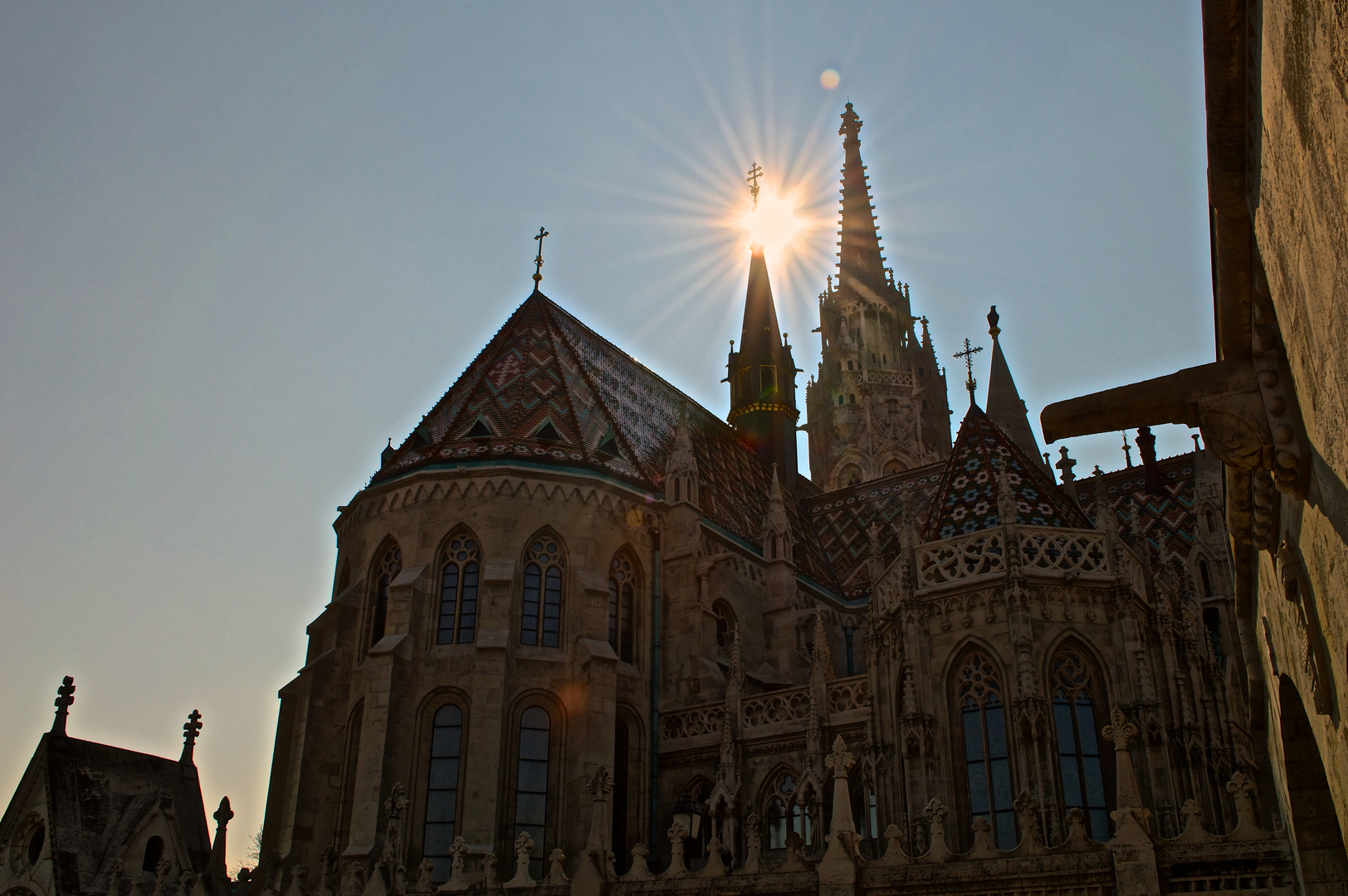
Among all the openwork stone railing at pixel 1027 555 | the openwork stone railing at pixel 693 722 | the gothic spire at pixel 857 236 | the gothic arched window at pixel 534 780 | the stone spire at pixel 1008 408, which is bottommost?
the gothic arched window at pixel 534 780

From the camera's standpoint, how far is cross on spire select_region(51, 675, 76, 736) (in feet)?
78.3

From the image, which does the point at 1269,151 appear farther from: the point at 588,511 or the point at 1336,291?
the point at 588,511

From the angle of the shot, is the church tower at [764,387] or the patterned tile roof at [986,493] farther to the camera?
the church tower at [764,387]

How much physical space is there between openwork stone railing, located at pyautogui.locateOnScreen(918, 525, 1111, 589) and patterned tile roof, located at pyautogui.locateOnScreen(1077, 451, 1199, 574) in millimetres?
9112

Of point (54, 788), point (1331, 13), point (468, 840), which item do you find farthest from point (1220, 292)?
point (54, 788)

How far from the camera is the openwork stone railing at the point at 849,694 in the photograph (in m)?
20.1

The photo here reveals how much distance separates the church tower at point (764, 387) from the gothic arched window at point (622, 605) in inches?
472

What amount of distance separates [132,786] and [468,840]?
903 centimetres

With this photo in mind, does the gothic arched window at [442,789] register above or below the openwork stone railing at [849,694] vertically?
below

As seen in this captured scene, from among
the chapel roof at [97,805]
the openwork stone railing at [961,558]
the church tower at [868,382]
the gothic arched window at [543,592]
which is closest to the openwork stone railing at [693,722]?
the gothic arched window at [543,592]

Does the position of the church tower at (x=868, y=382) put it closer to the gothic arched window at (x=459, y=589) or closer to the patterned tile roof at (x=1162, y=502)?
the patterned tile roof at (x=1162, y=502)

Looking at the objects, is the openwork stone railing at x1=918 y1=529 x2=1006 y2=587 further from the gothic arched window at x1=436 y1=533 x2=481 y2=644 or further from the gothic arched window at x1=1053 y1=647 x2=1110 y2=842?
the gothic arched window at x1=436 y1=533 x2=481 y2=644

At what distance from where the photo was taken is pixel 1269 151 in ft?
14.1

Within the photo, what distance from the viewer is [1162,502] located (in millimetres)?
29219
